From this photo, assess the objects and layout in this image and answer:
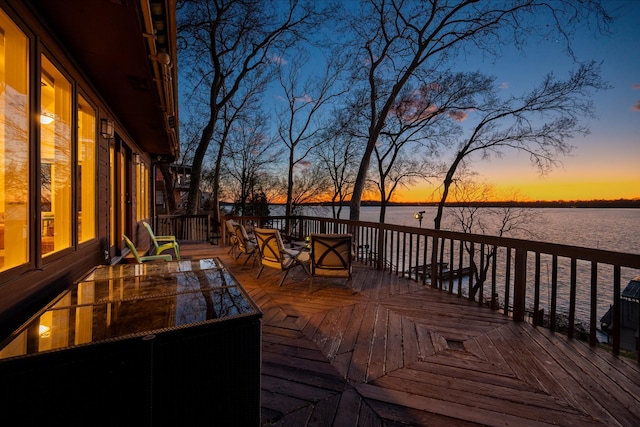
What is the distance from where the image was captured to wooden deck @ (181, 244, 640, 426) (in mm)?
1705

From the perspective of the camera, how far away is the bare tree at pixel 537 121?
9836 mm

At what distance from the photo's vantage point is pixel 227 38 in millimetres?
10273

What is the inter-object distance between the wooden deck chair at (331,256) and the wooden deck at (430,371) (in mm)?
711

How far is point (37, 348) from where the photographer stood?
972 mm

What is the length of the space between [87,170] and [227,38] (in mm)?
9267

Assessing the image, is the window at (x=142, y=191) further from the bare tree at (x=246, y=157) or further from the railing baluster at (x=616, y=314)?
the bare tree at (x=246, y=157)

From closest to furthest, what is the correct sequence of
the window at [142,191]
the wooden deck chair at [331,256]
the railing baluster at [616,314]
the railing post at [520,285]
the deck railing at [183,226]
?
the railing baluster at [616,314] < the railing post at [520,285] < the wooden deck chair at [331,256] < the window at [142,191] < the deck railing at [183,226]

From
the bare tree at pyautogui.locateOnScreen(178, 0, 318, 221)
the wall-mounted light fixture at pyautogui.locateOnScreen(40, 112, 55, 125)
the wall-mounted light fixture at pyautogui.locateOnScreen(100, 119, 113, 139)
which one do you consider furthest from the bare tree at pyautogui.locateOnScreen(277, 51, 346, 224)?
the wall-mounted light fixture at pyautogui.locateOnScreen(40, 112, 55, 125)

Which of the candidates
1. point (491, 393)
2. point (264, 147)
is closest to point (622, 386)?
point (491, 393)

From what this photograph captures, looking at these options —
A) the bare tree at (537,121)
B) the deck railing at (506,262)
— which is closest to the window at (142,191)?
the deck railing at (506,262)

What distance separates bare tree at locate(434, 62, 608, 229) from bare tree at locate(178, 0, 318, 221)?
877cm

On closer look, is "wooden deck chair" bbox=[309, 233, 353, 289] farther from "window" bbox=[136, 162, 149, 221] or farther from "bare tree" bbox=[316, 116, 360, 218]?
"bare tree" bbox=[316, 116, 360, 218]

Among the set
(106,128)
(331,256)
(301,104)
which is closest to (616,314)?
(331,256)

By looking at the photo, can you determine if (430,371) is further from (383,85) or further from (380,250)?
(383,85)
